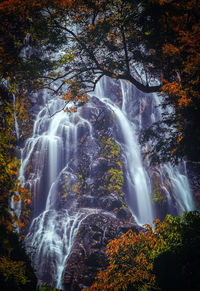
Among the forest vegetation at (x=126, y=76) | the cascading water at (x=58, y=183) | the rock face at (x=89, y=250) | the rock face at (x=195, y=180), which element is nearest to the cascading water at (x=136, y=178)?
the cascading water at (x=58, y=183)

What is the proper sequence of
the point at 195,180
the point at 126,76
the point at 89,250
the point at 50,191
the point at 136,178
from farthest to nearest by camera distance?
the point at 195,180 → the point at 136,178 → the point at 50,191 → the point at 89,250 → the point at 126,76

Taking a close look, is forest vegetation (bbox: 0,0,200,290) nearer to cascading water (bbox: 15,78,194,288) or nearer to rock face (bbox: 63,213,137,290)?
rock face (bbox: 63,213,137,290)

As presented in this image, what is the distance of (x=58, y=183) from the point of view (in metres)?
12.2

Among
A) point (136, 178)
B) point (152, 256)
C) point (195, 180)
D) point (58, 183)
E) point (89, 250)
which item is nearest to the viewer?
point (152, 256)

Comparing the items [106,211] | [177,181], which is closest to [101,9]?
[106,211]

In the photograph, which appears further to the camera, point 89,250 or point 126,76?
point 89,250

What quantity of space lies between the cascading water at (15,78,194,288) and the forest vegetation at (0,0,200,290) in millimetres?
3612

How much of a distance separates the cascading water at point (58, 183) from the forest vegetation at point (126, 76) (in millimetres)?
3612

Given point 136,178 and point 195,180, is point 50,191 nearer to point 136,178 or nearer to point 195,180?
point 136,178

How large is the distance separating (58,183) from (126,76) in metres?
8.76

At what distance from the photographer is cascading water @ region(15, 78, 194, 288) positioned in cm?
834

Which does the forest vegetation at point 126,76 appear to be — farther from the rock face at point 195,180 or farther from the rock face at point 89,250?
the rock face at point 195,180

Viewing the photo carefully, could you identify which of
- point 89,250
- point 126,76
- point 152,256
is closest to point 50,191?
point 89,250

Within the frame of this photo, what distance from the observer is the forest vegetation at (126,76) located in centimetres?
376
